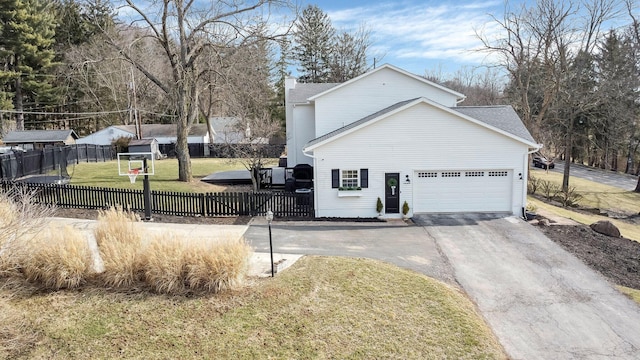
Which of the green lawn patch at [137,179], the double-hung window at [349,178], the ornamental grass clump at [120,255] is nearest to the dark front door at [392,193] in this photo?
the double-hung window at [349,178]

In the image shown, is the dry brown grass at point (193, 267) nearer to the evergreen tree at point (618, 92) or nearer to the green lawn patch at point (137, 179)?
the green lawn patch at point (137, 179)

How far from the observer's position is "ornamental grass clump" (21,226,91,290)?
787 centimetres

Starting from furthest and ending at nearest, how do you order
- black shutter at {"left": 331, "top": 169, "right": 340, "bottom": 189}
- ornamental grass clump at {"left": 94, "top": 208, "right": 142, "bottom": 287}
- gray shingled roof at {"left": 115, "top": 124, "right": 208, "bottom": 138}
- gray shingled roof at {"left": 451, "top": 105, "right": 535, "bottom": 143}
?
gray shingled roof at {"left": 115, "top": 124, "right": 208, "bottom": 138} < gray shingled roof at {"left": 451, "top": 105, "right": 535, "bottom": 143} < black shutter at {"left": 331, "top": 169, "right": 340, "bottom": 189} < ornamental grass clump at {"left": 94, "top": 208, "right": 142, "bottom": 287}

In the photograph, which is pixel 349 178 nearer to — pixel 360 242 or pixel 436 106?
pixel 360 242

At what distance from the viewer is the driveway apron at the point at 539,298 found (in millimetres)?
6977

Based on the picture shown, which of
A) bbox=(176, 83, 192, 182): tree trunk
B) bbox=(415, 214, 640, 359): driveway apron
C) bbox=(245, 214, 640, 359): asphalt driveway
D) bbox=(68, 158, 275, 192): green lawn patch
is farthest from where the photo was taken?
bbox=(176, 83, 192, 182): tree trunk

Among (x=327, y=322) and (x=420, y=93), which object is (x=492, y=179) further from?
(x=327, y=322)

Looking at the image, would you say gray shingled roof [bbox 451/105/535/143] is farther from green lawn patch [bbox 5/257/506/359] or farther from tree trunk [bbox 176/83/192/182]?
tree trunk [bbox 176/83/192/182]

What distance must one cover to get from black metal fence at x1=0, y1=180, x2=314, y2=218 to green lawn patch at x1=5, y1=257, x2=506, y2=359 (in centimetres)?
749

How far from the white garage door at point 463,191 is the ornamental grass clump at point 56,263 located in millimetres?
12040

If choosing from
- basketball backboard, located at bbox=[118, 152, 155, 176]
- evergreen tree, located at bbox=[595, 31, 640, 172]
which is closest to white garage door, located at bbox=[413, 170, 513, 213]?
basketball backboard, located at bbox=[118, 152, 155, 176]

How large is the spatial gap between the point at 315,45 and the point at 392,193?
4037cm

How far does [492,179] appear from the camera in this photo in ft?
53.2

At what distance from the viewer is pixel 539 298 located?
8.77 meters
